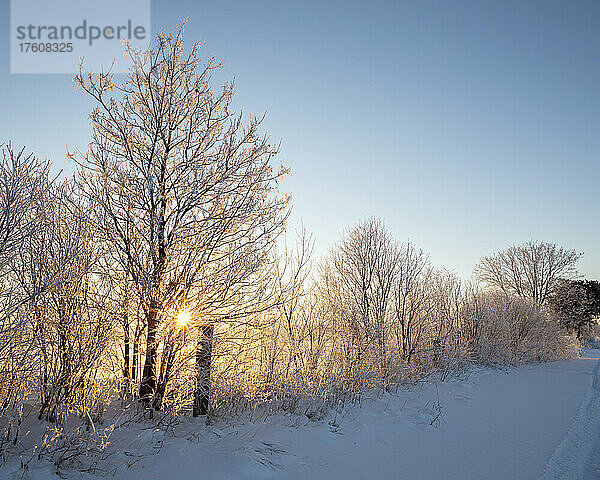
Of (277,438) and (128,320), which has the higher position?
(128,320)

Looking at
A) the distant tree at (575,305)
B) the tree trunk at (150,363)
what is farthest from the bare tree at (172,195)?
the distant tree at (575,305)

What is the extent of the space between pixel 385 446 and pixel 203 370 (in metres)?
3.23

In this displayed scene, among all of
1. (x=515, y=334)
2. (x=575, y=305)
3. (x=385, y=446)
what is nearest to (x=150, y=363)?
(x=385, y=446)

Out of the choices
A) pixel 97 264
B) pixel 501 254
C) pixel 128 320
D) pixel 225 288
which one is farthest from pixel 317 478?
pixel 501 254

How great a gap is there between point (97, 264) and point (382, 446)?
17.3 feet

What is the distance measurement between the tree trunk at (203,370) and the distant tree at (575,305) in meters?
35.9

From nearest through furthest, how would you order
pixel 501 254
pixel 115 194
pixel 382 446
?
pixel 115 194, pixel 382 446, pixel 501 254

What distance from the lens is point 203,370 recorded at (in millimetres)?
Result: 6512

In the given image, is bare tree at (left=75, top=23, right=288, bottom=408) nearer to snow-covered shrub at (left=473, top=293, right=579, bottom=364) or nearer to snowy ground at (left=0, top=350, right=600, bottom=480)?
snowy ground at (left=0, top=350, right=600, bottom=480)

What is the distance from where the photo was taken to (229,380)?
698 centimetres

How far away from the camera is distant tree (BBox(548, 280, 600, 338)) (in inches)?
1375

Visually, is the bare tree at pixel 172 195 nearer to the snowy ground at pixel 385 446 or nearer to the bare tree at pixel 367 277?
the snowy ground at pixel 385 446

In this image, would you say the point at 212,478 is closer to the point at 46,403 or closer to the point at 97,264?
the point at 46,403

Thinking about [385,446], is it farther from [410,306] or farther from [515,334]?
[515,334]
